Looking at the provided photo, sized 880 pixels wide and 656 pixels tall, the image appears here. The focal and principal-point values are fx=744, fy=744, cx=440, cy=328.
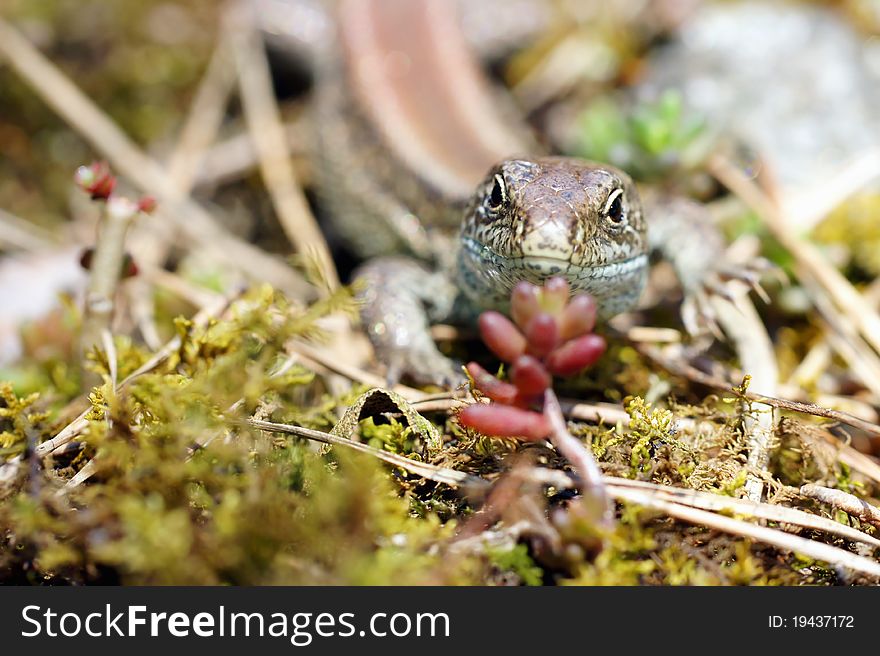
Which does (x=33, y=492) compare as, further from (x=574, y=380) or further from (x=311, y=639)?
(x=574, y=380)

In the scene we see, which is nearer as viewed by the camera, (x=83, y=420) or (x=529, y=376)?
(x=529, y=376)

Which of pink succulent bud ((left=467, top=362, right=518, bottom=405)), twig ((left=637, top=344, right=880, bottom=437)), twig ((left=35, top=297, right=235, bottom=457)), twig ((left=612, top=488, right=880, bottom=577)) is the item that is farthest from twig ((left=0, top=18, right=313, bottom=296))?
twig ((left=612, top=488, right=880, bottom=577))

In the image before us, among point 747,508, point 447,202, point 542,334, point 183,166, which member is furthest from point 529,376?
point 183,166

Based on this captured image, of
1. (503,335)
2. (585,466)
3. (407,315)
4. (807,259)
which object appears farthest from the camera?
(807,259)

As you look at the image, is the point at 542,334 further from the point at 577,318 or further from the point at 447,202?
the point at 447,202

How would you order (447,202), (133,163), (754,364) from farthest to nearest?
(133,163)
(447,202)
(754,364)

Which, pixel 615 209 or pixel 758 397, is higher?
pixel 615 209

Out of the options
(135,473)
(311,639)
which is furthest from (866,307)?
(135,473)

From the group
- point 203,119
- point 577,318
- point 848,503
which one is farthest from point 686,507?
point 203,119

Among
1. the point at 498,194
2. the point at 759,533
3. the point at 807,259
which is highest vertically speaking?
the point at 807,259
